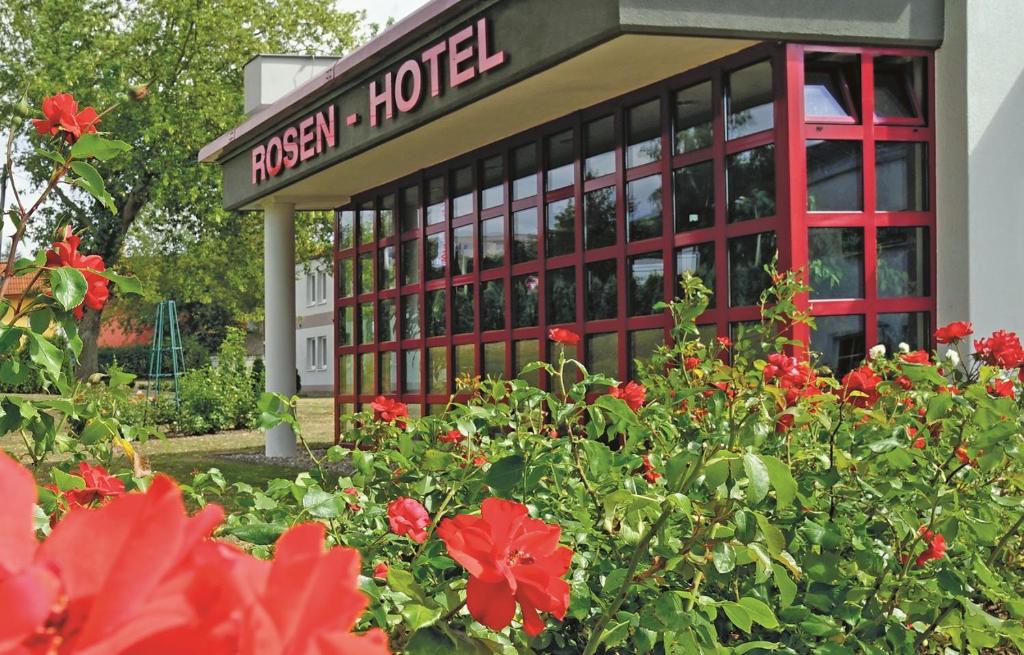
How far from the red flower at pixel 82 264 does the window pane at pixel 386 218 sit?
344 inches

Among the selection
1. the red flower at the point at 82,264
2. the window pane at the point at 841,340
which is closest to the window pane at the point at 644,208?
the window pane at the point at 841,340

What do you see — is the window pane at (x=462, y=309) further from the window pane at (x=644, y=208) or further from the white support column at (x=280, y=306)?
the white support column at (x=280, y=306)

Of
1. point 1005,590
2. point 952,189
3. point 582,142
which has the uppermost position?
point 582,142

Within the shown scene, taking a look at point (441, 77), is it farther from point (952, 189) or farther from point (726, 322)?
point (952, 189)

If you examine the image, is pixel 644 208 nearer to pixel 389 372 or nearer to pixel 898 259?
pixel 898 259

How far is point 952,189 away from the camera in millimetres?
6395

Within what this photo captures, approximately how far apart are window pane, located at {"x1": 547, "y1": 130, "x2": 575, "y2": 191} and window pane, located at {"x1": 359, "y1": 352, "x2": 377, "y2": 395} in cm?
377

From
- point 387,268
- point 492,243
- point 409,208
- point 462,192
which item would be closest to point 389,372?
point 387,268

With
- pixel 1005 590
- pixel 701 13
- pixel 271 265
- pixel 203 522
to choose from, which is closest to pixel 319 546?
pixel 203 522

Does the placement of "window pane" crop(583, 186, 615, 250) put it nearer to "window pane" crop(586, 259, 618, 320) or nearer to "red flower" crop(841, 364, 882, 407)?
"window pane" crop(586, 259, 618, 320)

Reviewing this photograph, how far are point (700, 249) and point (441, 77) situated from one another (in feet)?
7.72

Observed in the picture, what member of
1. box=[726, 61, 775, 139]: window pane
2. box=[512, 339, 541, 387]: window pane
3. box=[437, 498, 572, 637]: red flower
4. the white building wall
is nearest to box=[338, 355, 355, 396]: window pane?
box=[512, 339, 541, 387]: window pane

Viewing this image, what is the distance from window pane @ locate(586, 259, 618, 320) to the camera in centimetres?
786

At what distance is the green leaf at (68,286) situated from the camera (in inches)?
90.2
